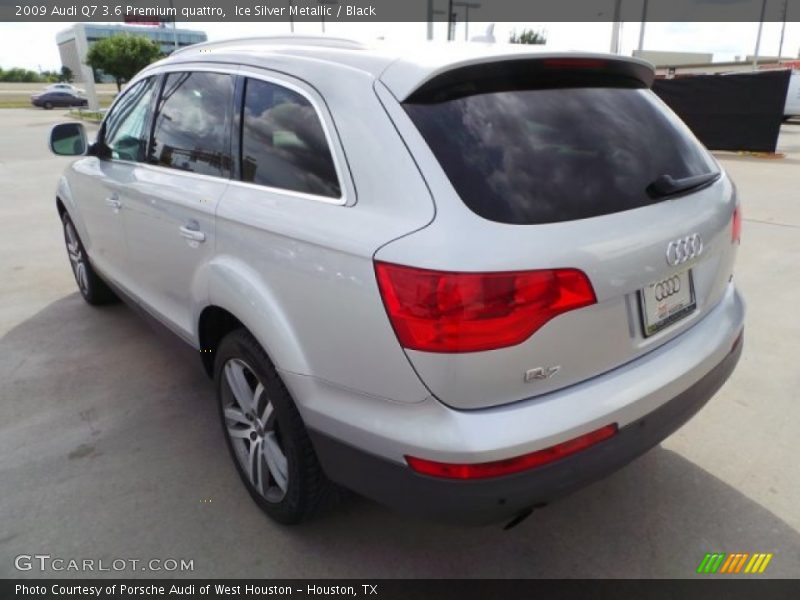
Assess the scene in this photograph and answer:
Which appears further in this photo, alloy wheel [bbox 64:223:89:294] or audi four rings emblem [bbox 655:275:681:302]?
alloy wheel [bbox 64:223:89:294]

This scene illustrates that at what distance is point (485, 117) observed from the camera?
178cm

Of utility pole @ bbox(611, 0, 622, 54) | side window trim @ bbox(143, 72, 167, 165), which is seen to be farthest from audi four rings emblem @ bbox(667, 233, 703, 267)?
utility pole @ bbox(611, 0, 622, 54)

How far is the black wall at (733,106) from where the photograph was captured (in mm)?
14297

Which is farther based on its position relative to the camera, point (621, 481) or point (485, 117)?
point (621, 481)

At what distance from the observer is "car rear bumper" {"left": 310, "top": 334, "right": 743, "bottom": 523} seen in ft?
5.37

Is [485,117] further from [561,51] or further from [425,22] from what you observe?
[425,22]

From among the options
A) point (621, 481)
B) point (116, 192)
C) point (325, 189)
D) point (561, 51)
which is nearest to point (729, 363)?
point (621, 481)

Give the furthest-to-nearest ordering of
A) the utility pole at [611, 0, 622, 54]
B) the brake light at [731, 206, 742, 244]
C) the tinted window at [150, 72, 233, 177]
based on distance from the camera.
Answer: the utility pole at [611, 0, 622, 54], the tinted window at [150, 72, 233, 177], the brake light at [731, 206, 742, 244]

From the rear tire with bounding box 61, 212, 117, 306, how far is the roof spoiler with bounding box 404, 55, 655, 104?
3540 millimetres

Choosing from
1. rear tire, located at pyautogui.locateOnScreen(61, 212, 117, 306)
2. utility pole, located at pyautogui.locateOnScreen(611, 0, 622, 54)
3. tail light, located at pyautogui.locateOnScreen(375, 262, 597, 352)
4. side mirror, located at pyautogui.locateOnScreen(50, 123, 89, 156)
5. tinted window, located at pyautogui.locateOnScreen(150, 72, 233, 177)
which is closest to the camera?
tail light, located at pyautogui.locateOnScreen(375, 262, 597, 352)

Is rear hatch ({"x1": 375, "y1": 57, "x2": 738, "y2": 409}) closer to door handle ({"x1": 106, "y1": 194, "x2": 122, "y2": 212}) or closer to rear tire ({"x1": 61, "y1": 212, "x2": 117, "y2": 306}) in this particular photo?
door handle ({"x1": 106, "y1": 194, "x2": 122, "y2": 212})

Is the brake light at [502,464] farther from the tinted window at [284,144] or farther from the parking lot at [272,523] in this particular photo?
the tinted window at [284,144]

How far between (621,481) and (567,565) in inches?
22.9

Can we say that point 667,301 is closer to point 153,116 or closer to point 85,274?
point 153,116
